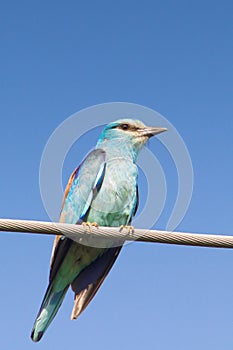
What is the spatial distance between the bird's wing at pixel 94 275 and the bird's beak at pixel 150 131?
5.30 ft

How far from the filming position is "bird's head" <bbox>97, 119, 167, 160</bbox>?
34.2 feet

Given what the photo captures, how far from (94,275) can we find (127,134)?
201 centimetres

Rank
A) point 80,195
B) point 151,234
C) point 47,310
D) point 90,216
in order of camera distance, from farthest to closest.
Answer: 1. point 80,195
2. point 90,216
3. point 47,310
4. point 151,234

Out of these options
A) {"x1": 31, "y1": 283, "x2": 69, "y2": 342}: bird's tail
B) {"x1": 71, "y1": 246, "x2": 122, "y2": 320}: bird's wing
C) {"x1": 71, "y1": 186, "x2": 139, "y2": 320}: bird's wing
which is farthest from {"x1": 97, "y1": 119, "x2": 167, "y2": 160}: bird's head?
{"x1": 31, "y1": 283, "x2": 69, "y2": 342}: bird's tail

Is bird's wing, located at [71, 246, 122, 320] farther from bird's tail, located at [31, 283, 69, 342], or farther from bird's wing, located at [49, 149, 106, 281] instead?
bird's wing, located at [49, 149, 106, 281]

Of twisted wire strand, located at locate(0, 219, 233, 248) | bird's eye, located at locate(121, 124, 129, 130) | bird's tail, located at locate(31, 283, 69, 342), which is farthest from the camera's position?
bird's eye, located at locate(121, 124, 129, 130)

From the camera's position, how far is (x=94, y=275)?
32.6 feet

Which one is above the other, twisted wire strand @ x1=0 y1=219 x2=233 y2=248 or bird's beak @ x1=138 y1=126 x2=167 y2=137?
bird's beak @ x1=138 y1=126 x2=167 y2=137

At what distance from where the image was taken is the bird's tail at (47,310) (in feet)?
30.2

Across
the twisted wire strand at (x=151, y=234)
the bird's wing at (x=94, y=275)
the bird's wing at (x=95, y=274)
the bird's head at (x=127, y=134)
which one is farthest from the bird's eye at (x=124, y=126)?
the twisted wire strand at (x=151, y=234)

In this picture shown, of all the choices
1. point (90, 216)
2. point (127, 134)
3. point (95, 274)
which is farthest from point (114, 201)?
point (127, 134)

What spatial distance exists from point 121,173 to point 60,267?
4.66 ft

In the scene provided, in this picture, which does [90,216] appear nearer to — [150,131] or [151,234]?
[150,131]

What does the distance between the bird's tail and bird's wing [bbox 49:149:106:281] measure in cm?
22
